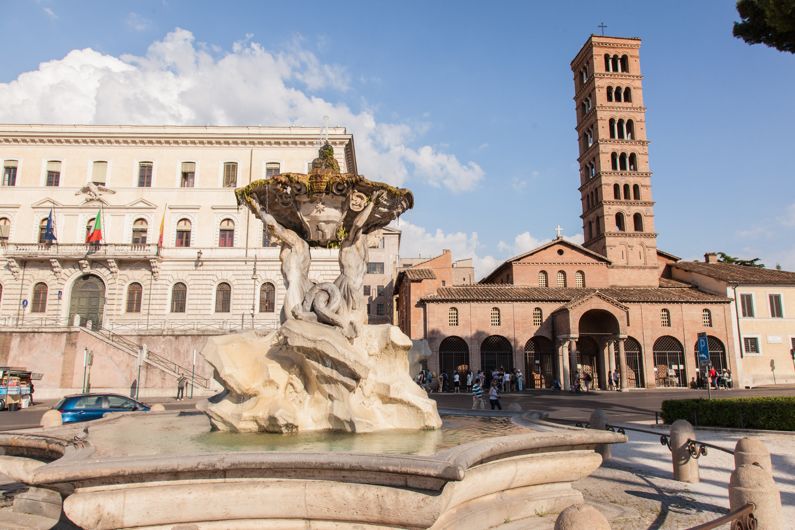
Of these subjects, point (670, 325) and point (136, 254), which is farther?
point (670, 325)

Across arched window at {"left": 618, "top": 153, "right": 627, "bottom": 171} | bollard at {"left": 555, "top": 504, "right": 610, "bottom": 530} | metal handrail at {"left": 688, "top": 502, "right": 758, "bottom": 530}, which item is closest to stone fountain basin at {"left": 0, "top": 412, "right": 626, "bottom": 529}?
bollard at {"left": 555, "top": 504, "right": 610, "bottom": 530}

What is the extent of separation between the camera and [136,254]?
36.6 meters

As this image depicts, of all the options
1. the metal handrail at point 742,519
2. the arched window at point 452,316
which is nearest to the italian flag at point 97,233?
the arched window at point 452,316

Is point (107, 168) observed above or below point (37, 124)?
below

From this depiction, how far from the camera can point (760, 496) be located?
4816 millimetres

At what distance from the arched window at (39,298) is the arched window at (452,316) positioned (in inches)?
1093

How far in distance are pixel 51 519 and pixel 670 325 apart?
4266cm

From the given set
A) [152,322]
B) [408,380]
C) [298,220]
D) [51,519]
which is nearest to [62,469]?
[51,519]

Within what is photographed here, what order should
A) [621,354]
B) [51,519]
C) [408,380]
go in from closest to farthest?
1. [51,519]
2. [408,380]
3. [621,354]

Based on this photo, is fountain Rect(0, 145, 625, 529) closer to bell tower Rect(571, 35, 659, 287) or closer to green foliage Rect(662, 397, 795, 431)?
green foliage Rect(662, 397, 795, 431)

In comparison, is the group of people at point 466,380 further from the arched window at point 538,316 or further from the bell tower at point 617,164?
the bell tower at point 617,164

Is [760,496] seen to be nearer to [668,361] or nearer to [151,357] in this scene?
[151,357]

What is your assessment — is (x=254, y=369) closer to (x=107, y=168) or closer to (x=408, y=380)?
(x=408, y=380)

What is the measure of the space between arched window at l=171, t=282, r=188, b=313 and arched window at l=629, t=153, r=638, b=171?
39.9m
